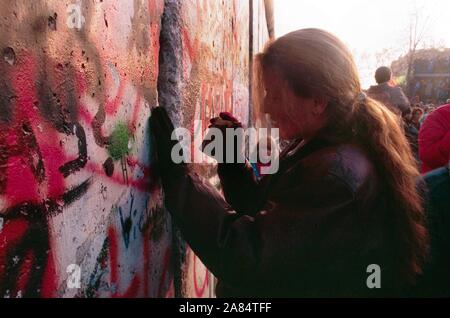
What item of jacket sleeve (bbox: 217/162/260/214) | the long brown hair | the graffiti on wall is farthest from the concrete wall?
the long brown hair

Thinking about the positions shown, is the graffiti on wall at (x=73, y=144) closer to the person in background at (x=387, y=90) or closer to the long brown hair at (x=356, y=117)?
the long brown hair at (x=356, y=117)

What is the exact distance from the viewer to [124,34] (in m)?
1.28

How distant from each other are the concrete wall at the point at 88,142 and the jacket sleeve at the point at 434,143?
1.92 meters

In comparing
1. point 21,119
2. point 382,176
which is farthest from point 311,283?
point 21,119

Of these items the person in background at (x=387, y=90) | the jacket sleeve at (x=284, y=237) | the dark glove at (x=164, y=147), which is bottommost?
the jacket sleeve at (x=284, y=237)

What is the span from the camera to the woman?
1191 millimetres

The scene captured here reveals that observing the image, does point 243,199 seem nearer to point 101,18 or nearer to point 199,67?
point 199,67

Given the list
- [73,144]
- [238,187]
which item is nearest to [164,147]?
[238,187]

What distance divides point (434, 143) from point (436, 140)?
0.03 meters

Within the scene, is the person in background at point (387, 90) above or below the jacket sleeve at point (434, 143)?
above

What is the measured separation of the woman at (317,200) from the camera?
1191 mm

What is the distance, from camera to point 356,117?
4.62ft

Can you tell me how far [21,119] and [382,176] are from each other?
1.09 m

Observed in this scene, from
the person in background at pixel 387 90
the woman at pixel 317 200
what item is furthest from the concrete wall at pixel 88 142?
the person in background at pixel 387 90
